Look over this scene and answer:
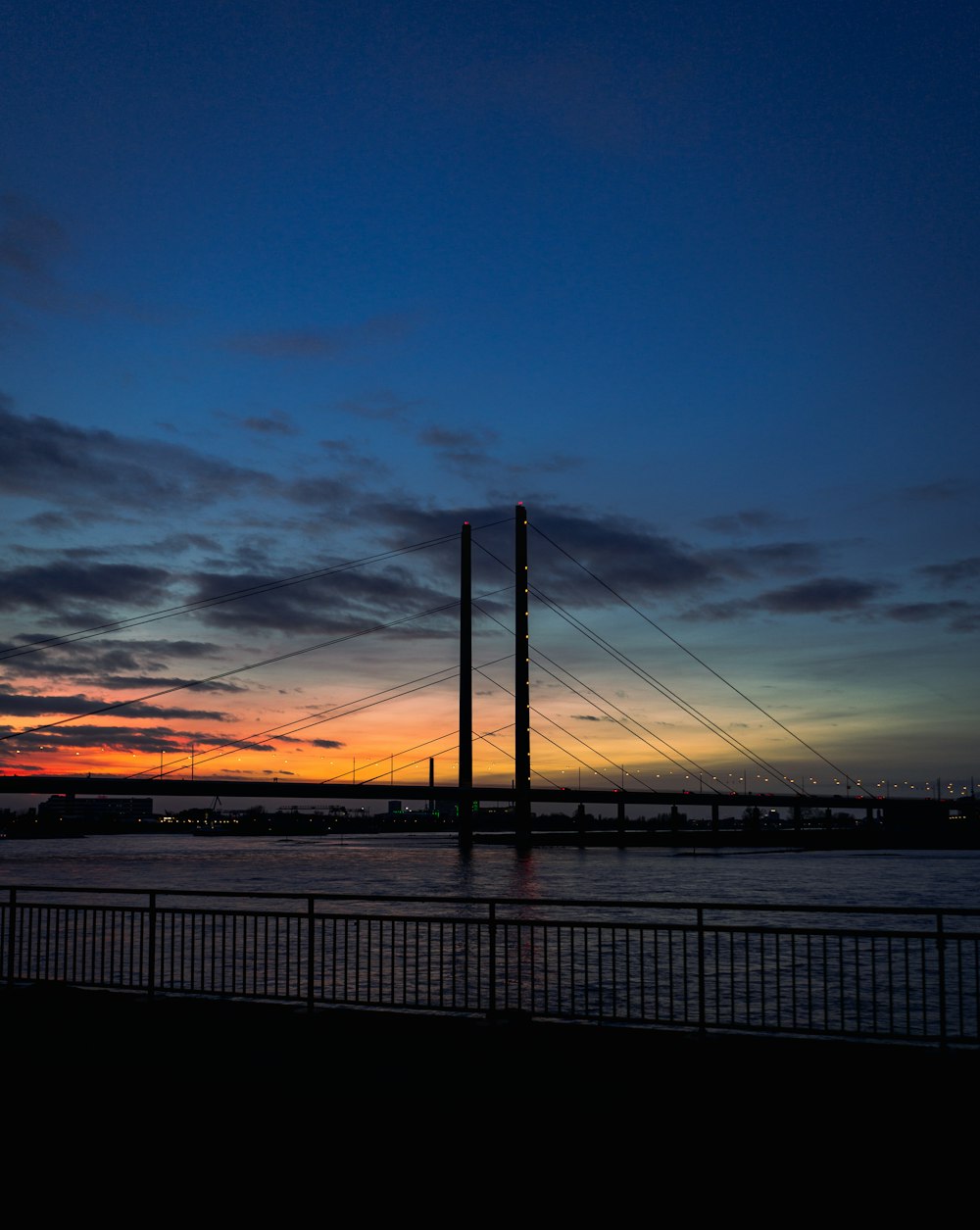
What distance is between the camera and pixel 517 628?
101938 mm

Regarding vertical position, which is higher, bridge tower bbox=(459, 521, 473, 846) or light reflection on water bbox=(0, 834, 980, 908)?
bridge tower bbox=(459, 521, 473, 846)

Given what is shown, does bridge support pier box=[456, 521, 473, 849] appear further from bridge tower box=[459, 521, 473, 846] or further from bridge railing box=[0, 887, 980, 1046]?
bridge railing box=[0, 887, 980, 1046]

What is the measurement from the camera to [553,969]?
27.9m

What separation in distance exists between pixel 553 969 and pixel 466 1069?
64.1ft

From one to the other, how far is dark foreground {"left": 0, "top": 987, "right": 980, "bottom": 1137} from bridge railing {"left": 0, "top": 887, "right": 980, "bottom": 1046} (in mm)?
442

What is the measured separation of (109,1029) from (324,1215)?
228 inches

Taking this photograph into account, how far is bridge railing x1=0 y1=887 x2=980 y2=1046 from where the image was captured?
1073cm

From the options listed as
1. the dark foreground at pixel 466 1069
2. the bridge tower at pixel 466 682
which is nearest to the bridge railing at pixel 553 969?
the dark foreground at pixel 466 1069

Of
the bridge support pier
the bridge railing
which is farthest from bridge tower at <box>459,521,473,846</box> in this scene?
the bridge railing

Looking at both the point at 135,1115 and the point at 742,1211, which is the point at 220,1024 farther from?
the point at 742,1211

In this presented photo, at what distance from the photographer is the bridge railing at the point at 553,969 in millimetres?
10727

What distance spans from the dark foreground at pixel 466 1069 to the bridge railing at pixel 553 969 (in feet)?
1.45

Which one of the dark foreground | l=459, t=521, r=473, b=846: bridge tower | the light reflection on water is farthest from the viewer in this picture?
l=459, t=521, r=473, b=846: bridge tower

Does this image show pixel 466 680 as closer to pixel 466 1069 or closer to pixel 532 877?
pixel 532 877
